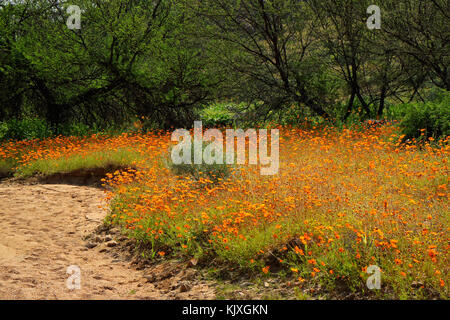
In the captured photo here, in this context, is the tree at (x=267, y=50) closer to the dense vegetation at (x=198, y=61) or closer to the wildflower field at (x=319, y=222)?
the dense vegetation at (x=198, y=61)

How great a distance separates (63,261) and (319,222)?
10.1 ft

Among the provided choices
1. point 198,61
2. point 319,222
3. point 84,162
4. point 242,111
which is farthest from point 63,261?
point 198,61

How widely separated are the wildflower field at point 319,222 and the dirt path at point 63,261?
43 centimetres

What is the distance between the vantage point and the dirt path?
3.68 metres

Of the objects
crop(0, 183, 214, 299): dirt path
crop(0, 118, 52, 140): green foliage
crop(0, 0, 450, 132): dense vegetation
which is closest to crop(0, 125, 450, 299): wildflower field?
crop(0, 183, 214, 299): dirt path

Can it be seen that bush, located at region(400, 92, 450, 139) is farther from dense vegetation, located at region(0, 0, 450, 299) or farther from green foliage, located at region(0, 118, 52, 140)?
green foliage, located at region(0, 118, 52, 140)

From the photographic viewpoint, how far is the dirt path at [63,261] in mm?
3682

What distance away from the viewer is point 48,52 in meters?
11.9

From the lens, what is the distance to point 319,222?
403 cm

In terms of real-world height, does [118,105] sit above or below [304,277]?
above
